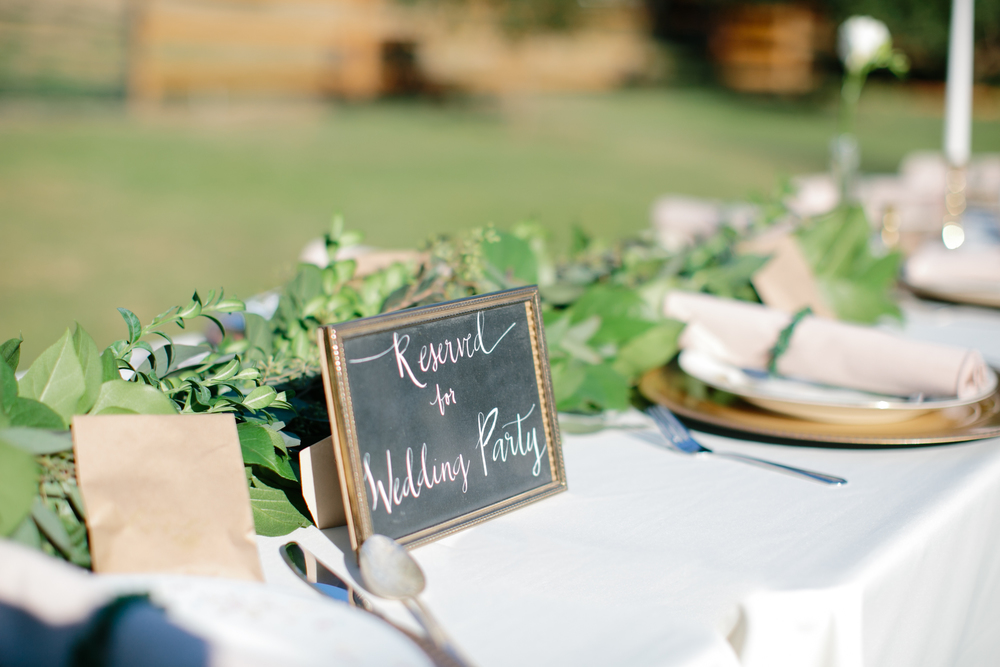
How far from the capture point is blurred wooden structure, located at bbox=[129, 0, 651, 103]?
423 inches

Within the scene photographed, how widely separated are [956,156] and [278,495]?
204cm

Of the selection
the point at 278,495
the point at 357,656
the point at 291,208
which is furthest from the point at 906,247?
the point at 291,208

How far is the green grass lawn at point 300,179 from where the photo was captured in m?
5.35

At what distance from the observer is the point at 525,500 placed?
0.83m

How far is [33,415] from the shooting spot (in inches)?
25.3

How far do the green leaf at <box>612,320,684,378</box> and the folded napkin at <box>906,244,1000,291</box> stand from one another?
0.89m

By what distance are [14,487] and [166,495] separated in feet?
0.38

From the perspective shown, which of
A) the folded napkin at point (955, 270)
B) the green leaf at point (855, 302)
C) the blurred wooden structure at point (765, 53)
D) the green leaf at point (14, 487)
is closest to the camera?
the green leaf at point (14, 487)

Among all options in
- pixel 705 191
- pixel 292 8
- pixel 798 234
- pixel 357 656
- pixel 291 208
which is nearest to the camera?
pixel 357 656

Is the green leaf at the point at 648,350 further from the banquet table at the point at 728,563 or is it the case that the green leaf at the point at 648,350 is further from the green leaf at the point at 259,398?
the green leaf at the point at 259,398

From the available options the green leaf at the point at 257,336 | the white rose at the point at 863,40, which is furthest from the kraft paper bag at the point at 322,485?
the white rose at the point at 863,40

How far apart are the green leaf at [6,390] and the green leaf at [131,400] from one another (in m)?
0.07

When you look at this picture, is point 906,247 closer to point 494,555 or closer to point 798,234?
point 798,234

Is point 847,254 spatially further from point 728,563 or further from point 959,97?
point 728,563
